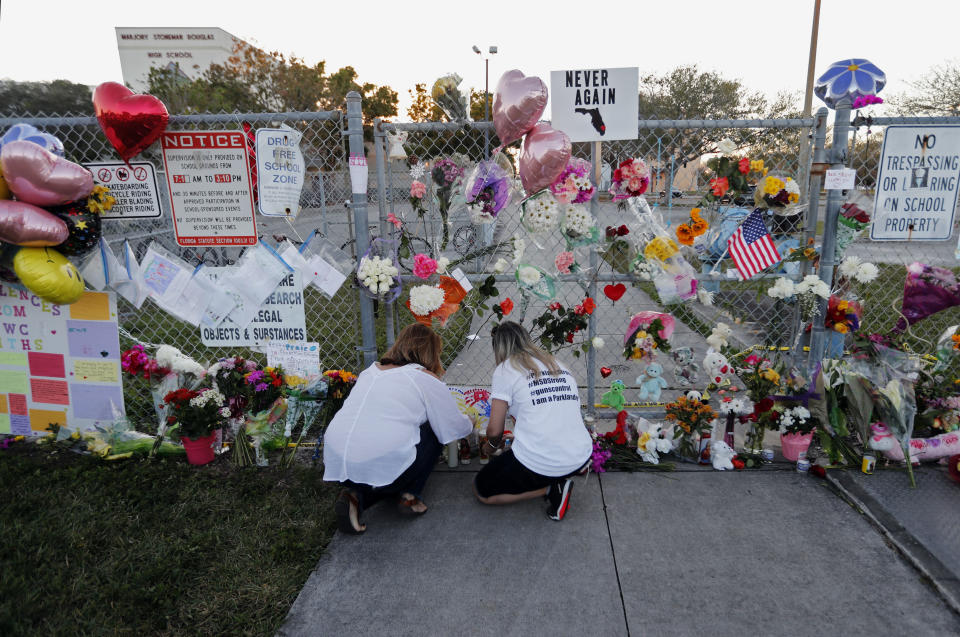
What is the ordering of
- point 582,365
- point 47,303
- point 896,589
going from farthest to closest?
point 582,365 < point 47,303 < point 896,589

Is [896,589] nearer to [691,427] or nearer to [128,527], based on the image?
[691,427]

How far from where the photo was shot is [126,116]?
3.32 metres

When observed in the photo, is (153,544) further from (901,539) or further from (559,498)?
(901,539)

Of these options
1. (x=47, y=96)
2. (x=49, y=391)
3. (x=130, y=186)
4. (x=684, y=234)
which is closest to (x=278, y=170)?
(x=130, y=186)

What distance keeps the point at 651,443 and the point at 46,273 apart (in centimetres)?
392

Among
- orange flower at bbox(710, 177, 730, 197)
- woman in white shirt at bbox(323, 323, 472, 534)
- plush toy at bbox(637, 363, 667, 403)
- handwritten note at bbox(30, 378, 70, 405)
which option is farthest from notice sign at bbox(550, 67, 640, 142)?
handwritten note at bbox(30, 378, 70, 405)

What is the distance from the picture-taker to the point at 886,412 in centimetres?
→ 346

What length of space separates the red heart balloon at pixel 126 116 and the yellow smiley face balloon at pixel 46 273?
2.65 ft

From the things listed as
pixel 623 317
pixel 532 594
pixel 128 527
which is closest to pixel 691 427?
pixel 532 594

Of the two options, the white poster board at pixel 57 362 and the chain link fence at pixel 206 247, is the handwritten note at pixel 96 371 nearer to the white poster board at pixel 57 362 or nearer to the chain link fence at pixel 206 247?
the white poster board at pixel 57 362

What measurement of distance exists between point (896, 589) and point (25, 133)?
17.4 ft

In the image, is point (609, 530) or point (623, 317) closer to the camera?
point (609, 530)

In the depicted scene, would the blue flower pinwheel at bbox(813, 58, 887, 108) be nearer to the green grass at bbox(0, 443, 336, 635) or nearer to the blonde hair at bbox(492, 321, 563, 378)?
the blonde hair at bbox(492, 321, 563, 378)

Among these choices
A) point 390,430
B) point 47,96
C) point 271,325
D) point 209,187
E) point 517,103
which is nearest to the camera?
point 390,430
